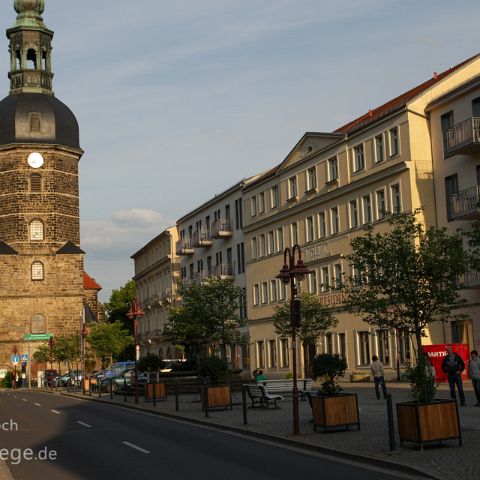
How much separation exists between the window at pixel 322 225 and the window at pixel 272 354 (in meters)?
9.53

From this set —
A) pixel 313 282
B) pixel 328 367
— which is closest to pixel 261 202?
pixel 313 282

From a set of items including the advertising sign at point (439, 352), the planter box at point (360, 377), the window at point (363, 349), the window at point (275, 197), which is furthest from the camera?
the window at point (275, 197)

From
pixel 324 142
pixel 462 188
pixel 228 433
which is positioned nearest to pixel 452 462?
pixel 228 433

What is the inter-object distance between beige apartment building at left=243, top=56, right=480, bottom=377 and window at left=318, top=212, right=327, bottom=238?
57 mm

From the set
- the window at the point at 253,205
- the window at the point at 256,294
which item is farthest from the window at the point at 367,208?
the window at the point at 256,294

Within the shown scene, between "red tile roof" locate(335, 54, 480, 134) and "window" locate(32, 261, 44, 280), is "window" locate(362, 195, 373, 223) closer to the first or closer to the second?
"red tile roof" locate(335, 54, 480, 134)

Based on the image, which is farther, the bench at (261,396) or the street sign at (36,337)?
the street sign at (36,337)

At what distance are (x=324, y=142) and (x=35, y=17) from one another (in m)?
47.1

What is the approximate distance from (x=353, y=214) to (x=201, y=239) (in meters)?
26.0

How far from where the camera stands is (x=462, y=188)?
42094mm

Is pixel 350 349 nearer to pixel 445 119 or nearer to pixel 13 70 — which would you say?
pixel 445 119

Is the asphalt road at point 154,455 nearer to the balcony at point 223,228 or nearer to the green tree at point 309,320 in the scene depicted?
the green tree at point 309,320

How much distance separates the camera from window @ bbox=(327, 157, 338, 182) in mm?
52188

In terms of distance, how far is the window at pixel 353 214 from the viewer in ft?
164
